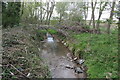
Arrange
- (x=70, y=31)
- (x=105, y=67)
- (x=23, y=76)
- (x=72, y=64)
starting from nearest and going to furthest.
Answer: (x=23, y=76) < (x=105, y=67) < (x=72, y=64) < (x=70, y=31)

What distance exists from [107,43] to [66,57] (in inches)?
104

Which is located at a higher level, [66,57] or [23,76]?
[23,76]

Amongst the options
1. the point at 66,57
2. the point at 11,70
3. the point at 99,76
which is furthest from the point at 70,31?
the point at 11,70

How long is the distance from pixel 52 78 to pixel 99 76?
1.92m

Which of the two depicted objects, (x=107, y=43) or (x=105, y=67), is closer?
(x=105, y=67)

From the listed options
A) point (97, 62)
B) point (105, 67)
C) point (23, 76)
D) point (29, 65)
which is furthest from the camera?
point (97, 62)

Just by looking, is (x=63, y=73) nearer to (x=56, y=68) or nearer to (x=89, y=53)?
A: (x=56, y=68)

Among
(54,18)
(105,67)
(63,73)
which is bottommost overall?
(63,73)

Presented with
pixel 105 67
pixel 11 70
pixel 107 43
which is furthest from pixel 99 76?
pixel 107 43

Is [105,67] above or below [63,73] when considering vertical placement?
above

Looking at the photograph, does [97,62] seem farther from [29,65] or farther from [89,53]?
[29,65]

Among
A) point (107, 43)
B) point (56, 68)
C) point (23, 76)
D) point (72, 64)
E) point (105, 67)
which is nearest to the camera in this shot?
point (23, 76)

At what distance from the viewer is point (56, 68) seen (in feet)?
26.4

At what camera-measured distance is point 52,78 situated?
263 inches
